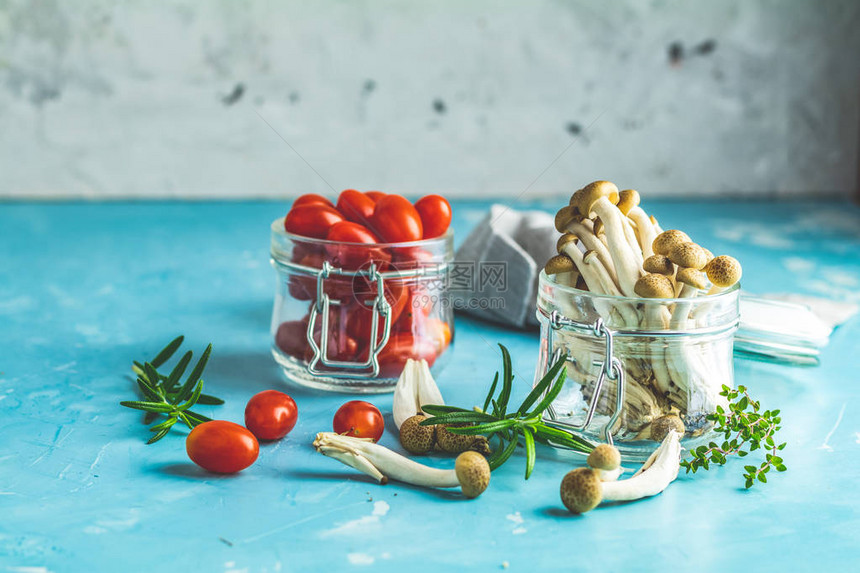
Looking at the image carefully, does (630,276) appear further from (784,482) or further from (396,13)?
(396,13)

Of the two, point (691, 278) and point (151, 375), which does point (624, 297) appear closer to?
point (691, 278)

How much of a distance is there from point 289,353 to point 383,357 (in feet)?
0.45

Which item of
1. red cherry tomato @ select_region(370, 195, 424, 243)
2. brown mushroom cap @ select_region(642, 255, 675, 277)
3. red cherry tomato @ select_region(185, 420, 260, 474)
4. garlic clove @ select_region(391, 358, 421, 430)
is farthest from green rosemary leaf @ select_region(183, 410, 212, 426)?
brown mushroom cap @ select_region(642, 255, 675, 277)

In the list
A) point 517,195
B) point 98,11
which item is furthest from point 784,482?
point 98,11

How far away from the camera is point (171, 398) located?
102 centimetres

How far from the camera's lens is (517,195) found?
2691 millimetres

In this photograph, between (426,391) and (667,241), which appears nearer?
(667,241)

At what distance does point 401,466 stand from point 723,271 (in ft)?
1.29

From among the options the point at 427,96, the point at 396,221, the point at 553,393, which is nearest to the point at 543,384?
the point at 553,393

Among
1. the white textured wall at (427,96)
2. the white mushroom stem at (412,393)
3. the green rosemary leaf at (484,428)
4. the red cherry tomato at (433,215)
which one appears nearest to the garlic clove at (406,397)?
the white mushroom stem at (412,393)

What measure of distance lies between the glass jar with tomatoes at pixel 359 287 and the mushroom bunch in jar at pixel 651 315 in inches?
9.9

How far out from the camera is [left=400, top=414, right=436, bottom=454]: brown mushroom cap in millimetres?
920

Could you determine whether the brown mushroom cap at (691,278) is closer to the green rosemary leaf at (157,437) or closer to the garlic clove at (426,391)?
the garlic clove at (426,391)

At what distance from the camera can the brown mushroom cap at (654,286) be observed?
0.85 metres
